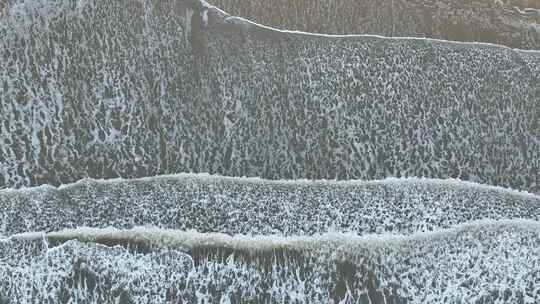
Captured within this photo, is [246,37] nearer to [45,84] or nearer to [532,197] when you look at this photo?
[45,84]

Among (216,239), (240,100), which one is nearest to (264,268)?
(216,239)

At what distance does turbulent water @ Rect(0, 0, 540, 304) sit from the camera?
0.77 m

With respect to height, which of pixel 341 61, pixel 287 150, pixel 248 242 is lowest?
pixel 248 242

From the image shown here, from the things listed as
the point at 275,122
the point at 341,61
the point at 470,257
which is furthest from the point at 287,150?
the point at 470,257

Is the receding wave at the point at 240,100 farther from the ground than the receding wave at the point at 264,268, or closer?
farther from the ground

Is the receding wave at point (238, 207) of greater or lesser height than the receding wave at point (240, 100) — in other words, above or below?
below

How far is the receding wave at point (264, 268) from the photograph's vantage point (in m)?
0.77

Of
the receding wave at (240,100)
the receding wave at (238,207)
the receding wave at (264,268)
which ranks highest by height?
the receding wave at (240,100)

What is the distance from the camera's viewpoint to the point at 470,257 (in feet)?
2.61

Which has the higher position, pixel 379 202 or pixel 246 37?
pixel 246 37

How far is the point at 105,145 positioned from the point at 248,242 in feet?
0.75

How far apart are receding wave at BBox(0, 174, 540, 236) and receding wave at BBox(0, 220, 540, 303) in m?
0.01

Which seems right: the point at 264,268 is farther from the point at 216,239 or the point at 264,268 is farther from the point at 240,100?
the point at 240,100

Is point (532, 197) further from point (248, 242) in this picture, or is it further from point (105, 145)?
point (105, 145)
